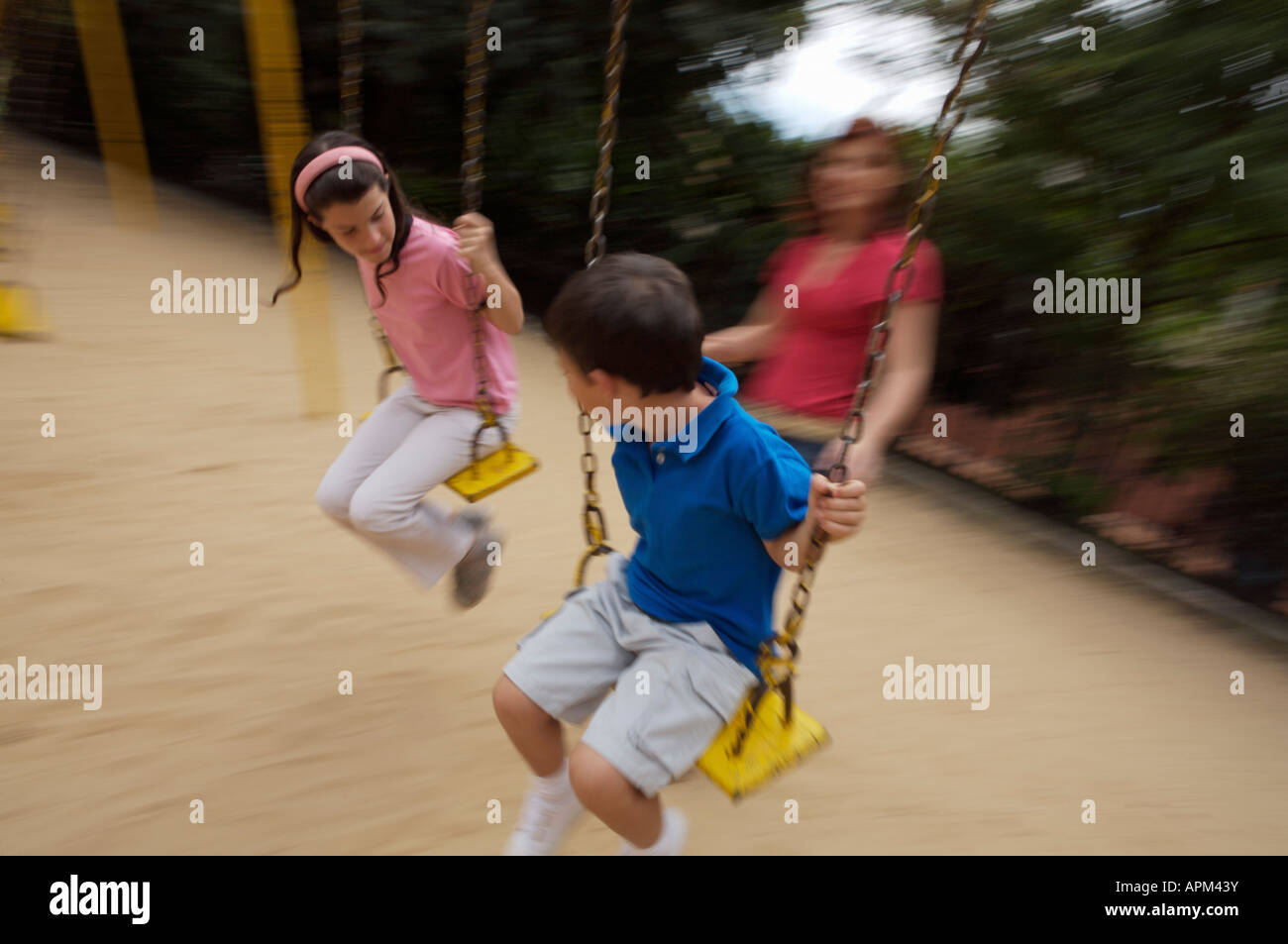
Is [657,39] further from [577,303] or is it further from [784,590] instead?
[577,303]

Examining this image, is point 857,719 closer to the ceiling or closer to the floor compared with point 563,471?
closer to the floor

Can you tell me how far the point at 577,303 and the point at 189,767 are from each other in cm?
158

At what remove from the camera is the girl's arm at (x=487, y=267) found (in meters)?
2.35

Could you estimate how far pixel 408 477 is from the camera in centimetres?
263

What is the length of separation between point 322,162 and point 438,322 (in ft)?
1.53

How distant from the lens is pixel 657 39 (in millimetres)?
6750

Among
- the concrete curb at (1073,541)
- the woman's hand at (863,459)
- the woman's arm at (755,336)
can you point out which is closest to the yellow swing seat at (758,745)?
the woman's hand at (863,459)

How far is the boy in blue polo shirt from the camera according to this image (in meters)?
1.73

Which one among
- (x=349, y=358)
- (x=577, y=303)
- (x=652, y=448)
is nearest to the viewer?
(x=577, y=303)

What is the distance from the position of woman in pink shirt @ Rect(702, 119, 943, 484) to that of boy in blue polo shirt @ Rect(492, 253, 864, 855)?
0.63 m

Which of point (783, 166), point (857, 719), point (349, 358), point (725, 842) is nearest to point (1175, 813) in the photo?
point (857, 719)

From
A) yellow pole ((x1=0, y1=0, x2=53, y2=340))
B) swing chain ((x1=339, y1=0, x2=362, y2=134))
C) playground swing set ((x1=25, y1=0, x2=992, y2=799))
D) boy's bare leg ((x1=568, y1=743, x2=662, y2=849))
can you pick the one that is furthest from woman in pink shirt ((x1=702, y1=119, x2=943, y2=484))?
yellow pole ((x1=0, y1=0, x2=53, y2=340))

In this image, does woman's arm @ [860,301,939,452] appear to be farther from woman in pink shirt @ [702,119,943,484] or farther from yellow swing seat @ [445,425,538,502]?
yellow swing seat @ [445,425,538,502]

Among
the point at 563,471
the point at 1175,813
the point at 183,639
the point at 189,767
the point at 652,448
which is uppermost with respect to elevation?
the point at 563,471
